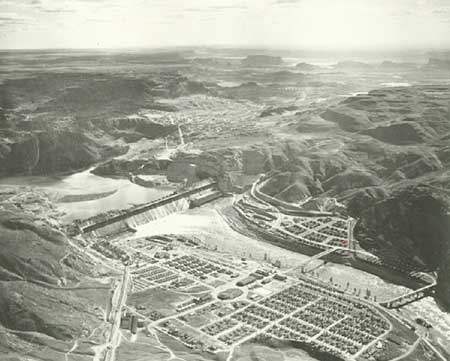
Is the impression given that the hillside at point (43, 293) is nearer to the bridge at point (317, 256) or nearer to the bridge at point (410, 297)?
the bridge at point (317, 256)

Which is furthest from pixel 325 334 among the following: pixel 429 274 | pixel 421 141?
pixel 421 141

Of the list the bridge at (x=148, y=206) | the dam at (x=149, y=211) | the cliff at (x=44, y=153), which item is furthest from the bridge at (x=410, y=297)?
the cliff at (x=44, y=153)

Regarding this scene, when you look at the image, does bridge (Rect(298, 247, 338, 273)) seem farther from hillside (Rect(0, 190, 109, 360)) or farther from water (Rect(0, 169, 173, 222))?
water (Rect(0, 169, 173, 222))

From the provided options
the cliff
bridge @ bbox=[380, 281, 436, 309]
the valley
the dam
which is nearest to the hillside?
the valley

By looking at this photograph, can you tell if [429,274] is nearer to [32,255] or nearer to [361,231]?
[361,231]

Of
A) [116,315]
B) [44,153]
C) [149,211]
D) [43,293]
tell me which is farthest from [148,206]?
[43,293]

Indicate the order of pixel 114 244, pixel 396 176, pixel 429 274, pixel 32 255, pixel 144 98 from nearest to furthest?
pixel 32 255
pixel 429 274
pixel 114 244
pixel 396 176
pixel 144 98

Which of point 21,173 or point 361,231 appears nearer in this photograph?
point 361,231
